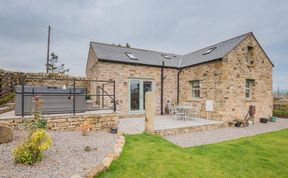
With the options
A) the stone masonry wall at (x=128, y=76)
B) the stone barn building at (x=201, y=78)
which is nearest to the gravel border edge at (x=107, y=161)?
the stone masonry wall at (x=128, y=76)

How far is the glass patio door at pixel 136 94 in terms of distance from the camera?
11.4 m

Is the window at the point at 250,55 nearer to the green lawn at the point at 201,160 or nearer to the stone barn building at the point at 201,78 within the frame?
the stone barn building at the point at 201,78

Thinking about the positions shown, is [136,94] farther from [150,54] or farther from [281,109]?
[281,109]

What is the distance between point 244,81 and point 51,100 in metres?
11.2

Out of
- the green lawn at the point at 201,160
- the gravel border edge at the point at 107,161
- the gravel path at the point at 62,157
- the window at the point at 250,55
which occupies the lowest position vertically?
the green lawn at the point at 201,160

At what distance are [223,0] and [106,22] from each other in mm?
8797

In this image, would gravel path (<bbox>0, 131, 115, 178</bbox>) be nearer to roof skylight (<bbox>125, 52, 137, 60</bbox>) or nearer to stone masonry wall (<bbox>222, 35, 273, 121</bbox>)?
roof skylight (<bbox>125, 52, 137, 60</bbox>)

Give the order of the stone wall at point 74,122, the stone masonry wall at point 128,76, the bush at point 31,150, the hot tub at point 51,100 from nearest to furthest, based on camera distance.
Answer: the bush at point 31,150, the stone wall at point 74,122, the hot tub at point 51,100, the stone masonry wall at point 128,76

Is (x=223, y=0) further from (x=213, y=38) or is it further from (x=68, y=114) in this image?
(x=68, y=114)

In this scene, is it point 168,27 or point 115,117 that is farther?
point 168,27

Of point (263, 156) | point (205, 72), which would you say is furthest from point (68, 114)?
point (205, 72)

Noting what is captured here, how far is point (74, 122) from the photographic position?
5.98 m

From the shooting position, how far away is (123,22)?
13.8 meters

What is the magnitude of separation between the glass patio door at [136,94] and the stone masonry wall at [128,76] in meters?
0.31
